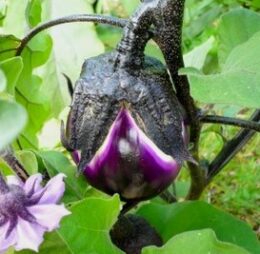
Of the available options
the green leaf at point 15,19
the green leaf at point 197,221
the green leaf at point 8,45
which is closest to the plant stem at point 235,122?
the green leaf at point 197,221

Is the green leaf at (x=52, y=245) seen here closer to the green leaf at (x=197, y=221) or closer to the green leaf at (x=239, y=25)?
the green leaf at (x=197, y=221)

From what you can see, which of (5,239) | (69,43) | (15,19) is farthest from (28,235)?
(69,43)

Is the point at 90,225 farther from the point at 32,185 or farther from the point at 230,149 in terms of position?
the point at 230,149

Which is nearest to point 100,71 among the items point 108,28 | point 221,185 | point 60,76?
point 60,76

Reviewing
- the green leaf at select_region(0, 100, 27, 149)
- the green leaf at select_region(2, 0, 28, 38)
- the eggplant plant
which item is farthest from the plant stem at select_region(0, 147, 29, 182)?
the green leaf at select_region(2, 0, 28, 38)

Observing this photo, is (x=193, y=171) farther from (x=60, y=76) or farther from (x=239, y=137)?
(x=60, y=76)
